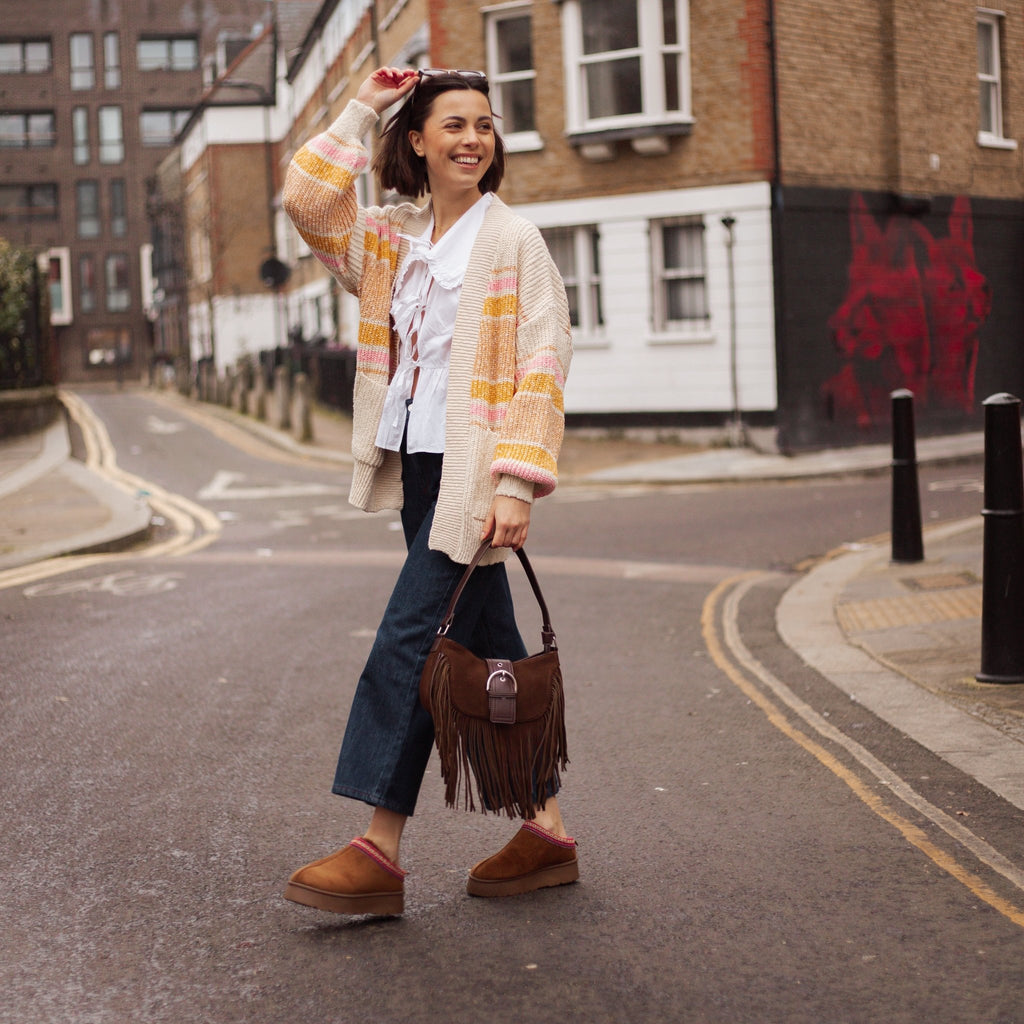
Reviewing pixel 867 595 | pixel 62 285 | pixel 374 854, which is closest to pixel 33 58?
pixel 62 285

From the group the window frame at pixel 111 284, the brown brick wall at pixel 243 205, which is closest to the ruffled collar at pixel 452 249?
the brown brick wall at pixel 243 205

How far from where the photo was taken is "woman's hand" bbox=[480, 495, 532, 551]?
3.37 meters

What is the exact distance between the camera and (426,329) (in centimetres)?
357

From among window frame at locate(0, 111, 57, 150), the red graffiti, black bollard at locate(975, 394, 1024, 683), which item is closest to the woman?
black bollard at locate(975, 394, 1024, 683)

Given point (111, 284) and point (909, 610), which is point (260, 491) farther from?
point (111, 284)

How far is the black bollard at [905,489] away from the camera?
30.8ft

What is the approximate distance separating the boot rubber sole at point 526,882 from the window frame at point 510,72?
64.9 ft

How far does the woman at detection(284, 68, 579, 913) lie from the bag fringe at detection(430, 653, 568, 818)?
12 cm

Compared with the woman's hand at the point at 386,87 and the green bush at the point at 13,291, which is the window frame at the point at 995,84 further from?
the woman's hand at the point at 386,87

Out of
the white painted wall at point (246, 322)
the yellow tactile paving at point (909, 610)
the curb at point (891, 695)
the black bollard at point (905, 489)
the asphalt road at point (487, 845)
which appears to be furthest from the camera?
the white painted wall at point (246, 322)

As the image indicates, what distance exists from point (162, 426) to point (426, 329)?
27261 mm

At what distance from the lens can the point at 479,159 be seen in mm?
3600

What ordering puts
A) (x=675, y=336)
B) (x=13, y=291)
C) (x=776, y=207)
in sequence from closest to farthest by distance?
(x=776, y=207) → (x=675, y=336) → (x=13, y=291)

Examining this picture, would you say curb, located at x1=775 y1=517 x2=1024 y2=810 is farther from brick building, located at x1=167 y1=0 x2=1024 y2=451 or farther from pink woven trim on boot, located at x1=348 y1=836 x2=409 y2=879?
brick building, located at x1=167 y1=0 x2=1024 y2=451
